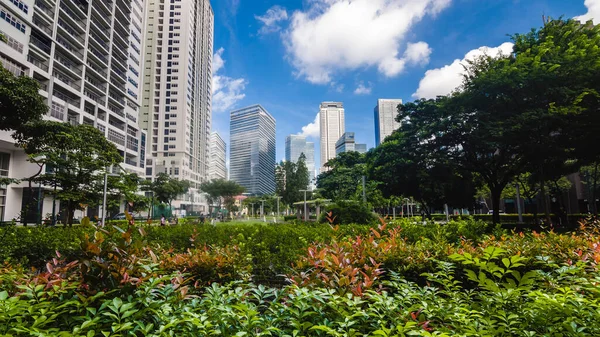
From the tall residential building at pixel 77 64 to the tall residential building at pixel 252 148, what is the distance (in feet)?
280

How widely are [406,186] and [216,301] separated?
20.1 meters

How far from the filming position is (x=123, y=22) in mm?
43406

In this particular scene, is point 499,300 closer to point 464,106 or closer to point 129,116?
point 464,106

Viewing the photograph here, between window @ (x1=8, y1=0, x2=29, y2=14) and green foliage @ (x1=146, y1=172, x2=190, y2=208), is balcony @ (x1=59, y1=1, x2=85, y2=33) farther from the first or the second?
green foliage @ (x1=146, y1=172, x2=190, y2=208)

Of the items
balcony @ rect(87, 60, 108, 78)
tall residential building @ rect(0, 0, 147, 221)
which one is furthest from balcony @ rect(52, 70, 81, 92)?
balcony @ rect(87, 60, 108, 78)

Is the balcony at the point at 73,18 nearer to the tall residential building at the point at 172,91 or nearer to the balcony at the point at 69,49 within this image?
the balcony at the point at 69,49

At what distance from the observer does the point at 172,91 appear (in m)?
71.0

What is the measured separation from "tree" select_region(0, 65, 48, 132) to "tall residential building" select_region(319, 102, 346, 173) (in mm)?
151162

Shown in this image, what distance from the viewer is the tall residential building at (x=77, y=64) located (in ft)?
82.7

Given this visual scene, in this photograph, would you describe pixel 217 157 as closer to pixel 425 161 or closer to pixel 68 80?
pixel 68 80

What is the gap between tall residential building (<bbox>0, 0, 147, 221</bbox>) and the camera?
2522 cm

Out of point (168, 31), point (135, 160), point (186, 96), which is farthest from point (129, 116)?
point (168, 31)

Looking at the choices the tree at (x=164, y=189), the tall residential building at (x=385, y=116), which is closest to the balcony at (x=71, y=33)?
the tree at (x=164, y=189)

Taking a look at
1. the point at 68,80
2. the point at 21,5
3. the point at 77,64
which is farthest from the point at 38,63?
the point at 77,64
